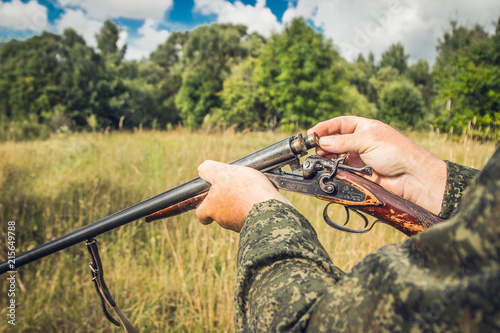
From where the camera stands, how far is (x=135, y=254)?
397 centimetres

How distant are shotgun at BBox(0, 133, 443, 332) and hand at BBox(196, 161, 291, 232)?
0.11 metres

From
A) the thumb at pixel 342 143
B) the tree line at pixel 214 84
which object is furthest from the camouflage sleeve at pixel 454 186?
the tree line at pixel 214 84

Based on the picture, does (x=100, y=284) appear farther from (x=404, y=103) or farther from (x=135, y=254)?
(x=404, y=103)

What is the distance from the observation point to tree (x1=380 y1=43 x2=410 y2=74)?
5490 cm

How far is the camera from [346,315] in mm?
712

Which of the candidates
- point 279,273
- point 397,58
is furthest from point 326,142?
point 397,58

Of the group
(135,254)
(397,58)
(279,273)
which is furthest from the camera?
(397,58)

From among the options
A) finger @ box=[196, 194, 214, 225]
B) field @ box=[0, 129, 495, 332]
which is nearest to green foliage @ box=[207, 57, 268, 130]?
field @ box=[0, 129, 495, 332]

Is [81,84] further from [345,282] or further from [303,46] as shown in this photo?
[345,282]

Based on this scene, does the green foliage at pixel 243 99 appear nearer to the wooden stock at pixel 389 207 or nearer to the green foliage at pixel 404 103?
the green foliage at pixel 404 103

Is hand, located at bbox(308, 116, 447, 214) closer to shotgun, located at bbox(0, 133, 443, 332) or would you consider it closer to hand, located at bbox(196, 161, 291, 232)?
shotgun, located at bbox(0, 133, 443, 332)

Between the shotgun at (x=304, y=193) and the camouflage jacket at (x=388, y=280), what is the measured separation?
30.9 inches

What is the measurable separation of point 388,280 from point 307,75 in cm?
2708

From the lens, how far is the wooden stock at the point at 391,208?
1659 millimetres
